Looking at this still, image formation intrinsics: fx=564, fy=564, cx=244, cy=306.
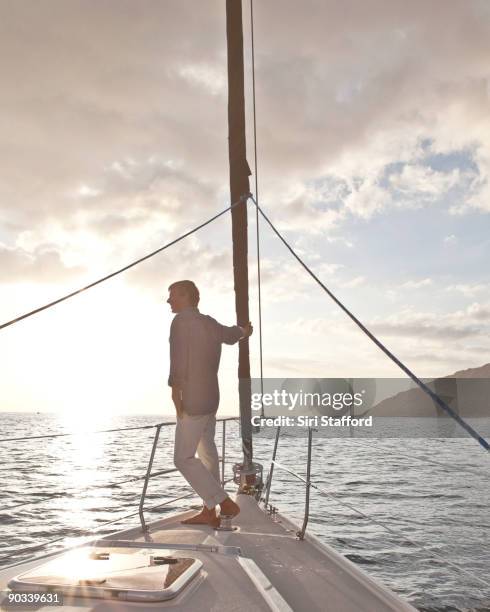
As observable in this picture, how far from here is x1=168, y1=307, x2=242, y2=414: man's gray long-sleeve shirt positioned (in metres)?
4.51

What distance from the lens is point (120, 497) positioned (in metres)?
18.4

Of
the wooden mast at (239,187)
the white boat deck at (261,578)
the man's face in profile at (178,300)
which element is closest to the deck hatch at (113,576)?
the white boat deck at (261,578)

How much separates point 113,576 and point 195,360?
2.00 m

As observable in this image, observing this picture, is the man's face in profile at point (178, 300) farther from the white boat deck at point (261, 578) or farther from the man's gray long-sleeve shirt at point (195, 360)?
the white boat deck at point (261, 578)

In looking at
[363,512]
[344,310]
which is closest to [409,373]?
[344,310]

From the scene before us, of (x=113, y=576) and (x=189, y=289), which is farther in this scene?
(x=189, y=289)

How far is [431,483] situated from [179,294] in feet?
70.8

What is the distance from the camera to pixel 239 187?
6312 mm

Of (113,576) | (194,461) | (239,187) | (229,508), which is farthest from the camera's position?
(239,187)

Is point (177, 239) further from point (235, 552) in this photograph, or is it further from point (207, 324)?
point (235, 552)

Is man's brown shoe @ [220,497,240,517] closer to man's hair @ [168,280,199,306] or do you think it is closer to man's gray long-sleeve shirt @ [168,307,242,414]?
man's gray long-sleeve shirt @ [168,307,242,414]

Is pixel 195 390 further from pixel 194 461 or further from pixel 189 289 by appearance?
pixel 189 289

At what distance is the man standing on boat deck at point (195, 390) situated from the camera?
14.8ft

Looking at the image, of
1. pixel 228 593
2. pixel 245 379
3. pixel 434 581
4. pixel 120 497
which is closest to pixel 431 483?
pixel 120 497
